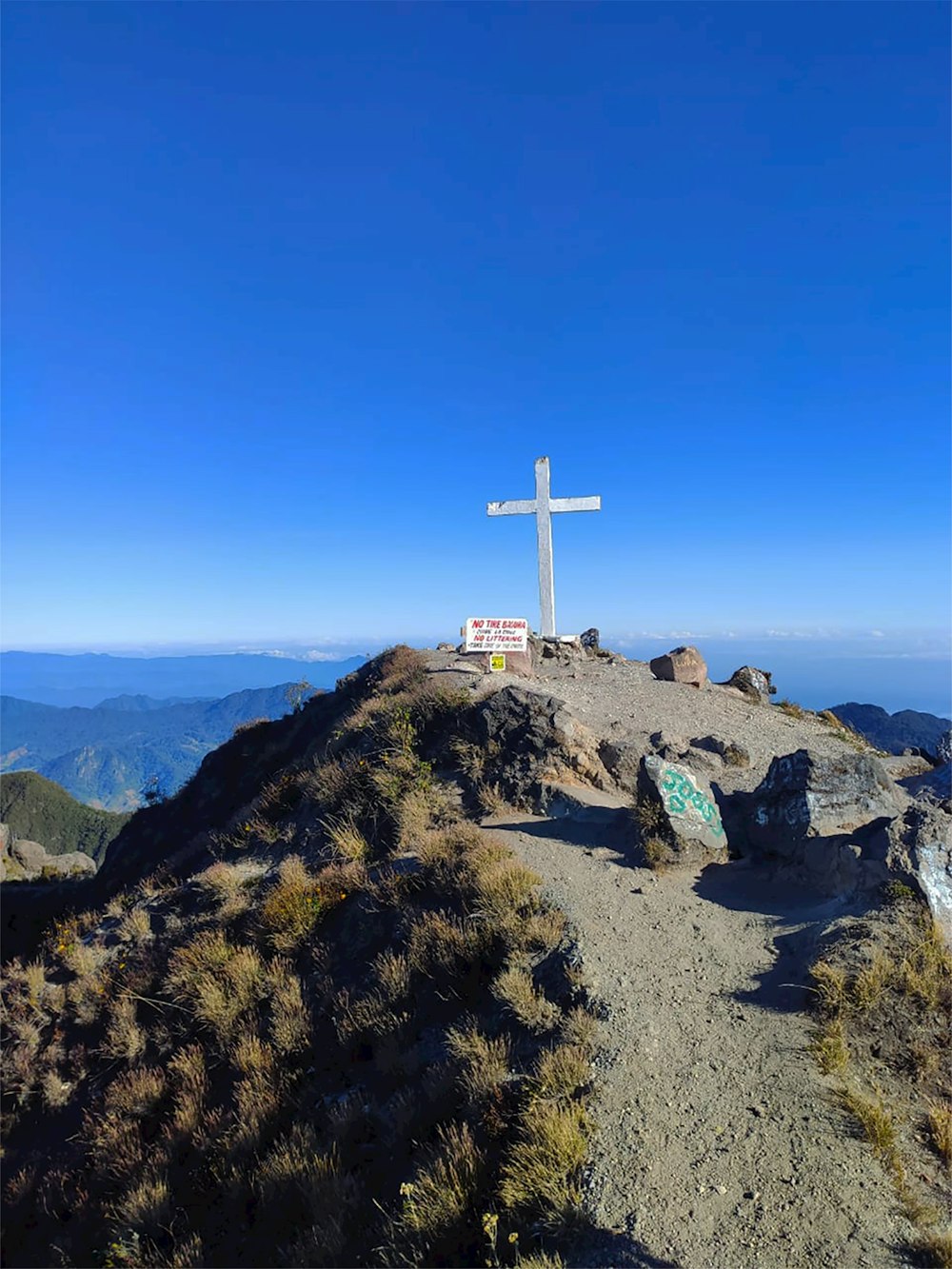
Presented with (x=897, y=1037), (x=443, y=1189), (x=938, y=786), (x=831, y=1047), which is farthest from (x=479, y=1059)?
(x=938, y=786)

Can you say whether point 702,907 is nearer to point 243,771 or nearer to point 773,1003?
point 773,1003

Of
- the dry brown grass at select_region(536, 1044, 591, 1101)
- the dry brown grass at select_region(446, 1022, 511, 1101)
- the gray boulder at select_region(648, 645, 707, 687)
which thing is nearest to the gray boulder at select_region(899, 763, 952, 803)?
the dry brown grass at select_region(536, 1044, 591, 1101)

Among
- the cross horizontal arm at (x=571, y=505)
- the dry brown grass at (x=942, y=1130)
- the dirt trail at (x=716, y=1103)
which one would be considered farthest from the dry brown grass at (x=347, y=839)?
the cross horizontal arm at (x=571, y=505)

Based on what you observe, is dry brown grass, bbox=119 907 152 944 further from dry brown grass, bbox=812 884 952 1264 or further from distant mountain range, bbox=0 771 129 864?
distant mountain range, bbox=0 771 129 864

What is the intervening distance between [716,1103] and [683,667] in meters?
13.3

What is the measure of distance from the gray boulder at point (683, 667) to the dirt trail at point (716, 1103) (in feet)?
31.7

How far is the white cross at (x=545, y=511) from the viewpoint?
19.1 meters

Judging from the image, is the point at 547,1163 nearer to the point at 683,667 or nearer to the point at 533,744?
the point at 533,744

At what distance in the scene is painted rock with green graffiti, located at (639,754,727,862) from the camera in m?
8.66

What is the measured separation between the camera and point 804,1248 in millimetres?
3643

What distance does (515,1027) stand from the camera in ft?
19.2

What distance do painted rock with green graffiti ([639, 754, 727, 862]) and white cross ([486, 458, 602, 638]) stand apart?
408 inches

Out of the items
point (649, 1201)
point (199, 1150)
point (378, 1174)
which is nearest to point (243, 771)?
point (199, 1150)

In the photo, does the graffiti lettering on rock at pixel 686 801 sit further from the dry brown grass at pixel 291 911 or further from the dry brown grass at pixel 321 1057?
the dry brown grass at pixel 291 911
